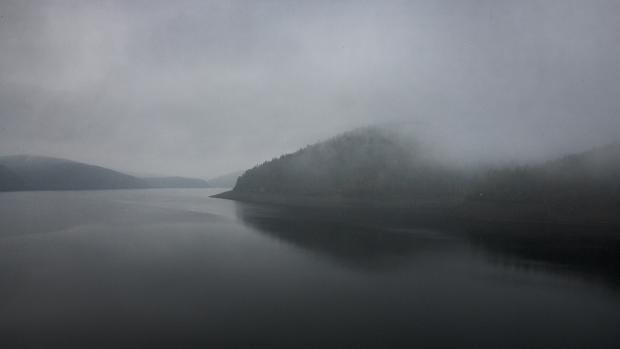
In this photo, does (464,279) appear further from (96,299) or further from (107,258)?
(107,258)

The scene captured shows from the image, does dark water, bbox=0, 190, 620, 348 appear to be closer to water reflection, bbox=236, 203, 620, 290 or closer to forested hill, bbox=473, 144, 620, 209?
water reflection, bbox=236, 203, 620, 290

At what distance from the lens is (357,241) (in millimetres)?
17609

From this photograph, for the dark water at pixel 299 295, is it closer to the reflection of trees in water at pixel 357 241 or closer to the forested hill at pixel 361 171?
the reflection of trees in water at pixel 357 241

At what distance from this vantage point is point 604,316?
7.71 meters

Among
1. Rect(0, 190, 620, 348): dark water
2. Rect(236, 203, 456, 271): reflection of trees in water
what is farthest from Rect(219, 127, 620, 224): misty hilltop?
Rect(0, 190, 620, 348): dark water

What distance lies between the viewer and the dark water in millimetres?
6258

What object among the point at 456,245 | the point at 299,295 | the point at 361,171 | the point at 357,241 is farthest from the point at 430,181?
the point at 299,295

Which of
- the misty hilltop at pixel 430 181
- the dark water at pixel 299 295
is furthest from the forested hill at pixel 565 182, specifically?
the dark water at pixel 299 295

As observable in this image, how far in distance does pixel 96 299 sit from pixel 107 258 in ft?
17.1

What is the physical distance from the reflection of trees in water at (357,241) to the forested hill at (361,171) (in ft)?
49.7

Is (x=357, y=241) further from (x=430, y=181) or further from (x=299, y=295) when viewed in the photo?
(x=430, y=181)

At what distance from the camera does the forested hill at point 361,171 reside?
126 ft

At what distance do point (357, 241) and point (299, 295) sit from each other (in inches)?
377

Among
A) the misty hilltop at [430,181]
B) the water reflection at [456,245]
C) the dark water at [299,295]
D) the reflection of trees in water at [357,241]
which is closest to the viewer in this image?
the dark water at [299,295]
